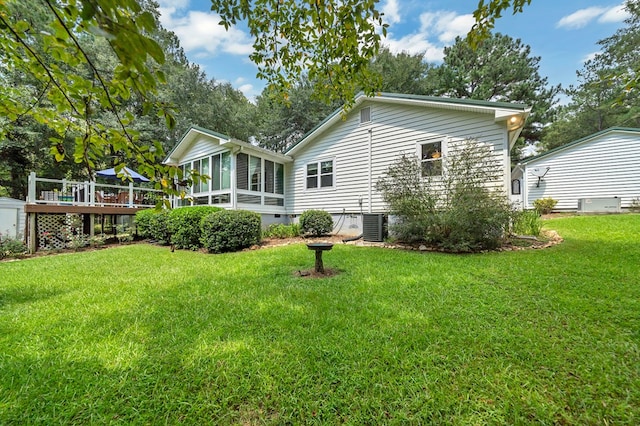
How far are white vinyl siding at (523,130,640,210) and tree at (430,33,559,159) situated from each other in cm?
805

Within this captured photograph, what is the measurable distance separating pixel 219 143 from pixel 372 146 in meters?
6.42

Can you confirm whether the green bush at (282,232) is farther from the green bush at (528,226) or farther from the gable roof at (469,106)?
the green bush at (528,226)

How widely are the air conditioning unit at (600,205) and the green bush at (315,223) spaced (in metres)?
12.6

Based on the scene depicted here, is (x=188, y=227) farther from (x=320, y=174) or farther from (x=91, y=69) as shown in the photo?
(x=91, y=69)

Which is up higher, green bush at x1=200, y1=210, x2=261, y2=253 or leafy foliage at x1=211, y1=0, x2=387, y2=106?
leafy foliage at x1=211, y1=0, x2=387, y2=106

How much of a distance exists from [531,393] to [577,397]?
31 cm

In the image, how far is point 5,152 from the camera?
1600cm

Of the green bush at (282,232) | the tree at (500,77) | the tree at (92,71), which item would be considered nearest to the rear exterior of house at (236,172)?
the green bush at (282,232)

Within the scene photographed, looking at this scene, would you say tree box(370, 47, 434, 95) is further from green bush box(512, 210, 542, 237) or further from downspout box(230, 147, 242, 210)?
green bush box(512, 210, 542, 237)


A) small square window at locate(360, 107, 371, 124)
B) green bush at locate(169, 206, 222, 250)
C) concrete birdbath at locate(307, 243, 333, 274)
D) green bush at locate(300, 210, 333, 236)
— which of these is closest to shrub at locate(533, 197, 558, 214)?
small square window at locate(360, 107, 371, 124)

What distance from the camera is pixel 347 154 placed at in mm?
11219

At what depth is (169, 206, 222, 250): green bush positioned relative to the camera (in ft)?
28.3

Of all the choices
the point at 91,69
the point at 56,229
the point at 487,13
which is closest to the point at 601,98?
the point at 487,13

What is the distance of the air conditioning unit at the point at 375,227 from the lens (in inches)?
350
